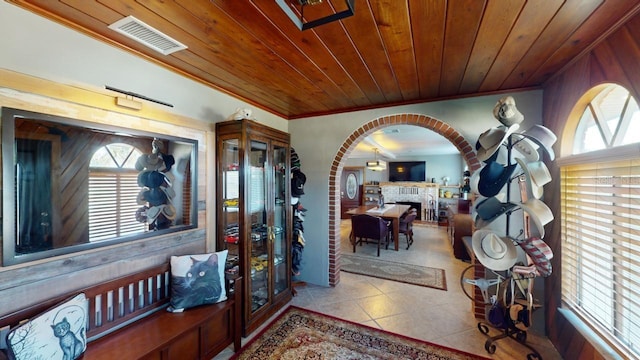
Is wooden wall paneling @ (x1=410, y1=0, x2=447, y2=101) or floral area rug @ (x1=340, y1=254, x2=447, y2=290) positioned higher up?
wooden wall paneling @ (x1=410, y1=0, x2=447, y2=101)

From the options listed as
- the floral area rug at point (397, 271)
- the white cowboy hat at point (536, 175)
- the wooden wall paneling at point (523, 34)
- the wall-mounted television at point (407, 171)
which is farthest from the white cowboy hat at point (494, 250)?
the wall-mounted television at point (407, 171)

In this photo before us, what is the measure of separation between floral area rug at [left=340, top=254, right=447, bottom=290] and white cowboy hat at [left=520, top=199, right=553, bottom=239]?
2.06 m

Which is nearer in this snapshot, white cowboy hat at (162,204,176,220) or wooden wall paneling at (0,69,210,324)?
wooden wall paneling at (0,69,210,324)

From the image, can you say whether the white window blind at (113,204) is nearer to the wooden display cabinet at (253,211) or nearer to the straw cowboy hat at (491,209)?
the wooden display cabinet at (253,211)

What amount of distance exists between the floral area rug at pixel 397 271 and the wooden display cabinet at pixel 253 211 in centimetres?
158

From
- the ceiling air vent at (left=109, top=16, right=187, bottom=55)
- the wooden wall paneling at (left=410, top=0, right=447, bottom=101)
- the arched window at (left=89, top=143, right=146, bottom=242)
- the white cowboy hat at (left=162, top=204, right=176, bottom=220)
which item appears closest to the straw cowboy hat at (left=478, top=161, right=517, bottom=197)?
the wooden wall paneling at (left=410, top=0, right=447, bottom=101)

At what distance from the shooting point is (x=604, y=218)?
59.6 inches

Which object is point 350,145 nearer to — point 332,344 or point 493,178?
point 493,178

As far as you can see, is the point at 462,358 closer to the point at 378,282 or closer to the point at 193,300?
the point at 378,282

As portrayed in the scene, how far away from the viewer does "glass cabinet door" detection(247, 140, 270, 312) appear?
234 centimetres

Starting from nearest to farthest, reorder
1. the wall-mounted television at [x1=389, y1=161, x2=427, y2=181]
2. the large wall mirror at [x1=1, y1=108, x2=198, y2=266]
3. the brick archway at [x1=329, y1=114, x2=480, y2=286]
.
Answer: the large wall mirror at [x1=1, y1=108, x2=198, y2=266] < the brick archway at [x1=329, y1=114, x2=480, y2=286] < the wall-mounted television at [x1=389, y1=161, x2=427, y2=181]

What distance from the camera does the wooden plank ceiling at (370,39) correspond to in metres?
1.25

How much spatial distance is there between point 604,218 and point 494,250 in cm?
65

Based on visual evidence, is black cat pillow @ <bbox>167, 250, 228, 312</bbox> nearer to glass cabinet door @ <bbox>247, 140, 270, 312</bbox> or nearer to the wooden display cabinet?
the wooden display cabinet
